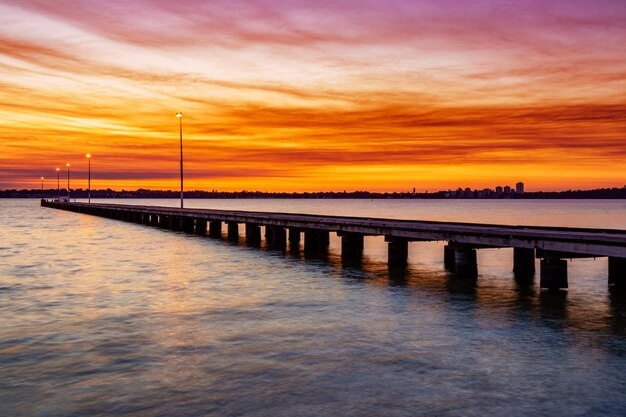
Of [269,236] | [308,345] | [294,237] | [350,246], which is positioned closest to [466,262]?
[350,246]

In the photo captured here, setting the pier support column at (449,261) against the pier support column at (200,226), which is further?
the pier support column at (200,226)

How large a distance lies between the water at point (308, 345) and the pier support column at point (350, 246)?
17.8 ft

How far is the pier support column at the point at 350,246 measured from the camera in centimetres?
3328

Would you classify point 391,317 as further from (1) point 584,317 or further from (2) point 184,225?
(2) point 184,225

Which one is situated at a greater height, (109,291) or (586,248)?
(586,248)

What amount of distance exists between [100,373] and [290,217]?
1091 inches

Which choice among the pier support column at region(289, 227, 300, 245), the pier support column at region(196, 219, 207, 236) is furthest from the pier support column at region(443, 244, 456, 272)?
the pier support column at region(196, 219, 207, 236)

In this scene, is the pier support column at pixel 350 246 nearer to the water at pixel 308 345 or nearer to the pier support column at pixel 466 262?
the water at pixel 308 345

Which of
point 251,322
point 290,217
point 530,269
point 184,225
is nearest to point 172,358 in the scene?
point 251,322

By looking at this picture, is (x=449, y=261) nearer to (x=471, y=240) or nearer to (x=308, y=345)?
(x=471, y=240)

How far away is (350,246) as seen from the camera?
3353 centimetres

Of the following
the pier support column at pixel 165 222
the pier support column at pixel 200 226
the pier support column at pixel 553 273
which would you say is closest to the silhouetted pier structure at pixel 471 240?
the pier support column at pixel 553 273

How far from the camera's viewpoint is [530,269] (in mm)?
25812

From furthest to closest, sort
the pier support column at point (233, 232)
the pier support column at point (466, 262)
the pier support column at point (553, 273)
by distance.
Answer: the pier support column at point (233, 232) < the pier support column at point (466, 262) < the pier support column at point (553, 273)
